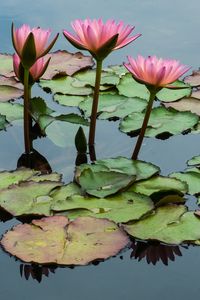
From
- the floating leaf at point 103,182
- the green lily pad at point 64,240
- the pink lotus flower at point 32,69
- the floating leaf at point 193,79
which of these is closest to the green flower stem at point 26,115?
the pink lotus flower at point 32,69

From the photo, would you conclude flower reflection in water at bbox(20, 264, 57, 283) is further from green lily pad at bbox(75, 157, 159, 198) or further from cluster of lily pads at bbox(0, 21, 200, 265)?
green lily pad at bbox(75, 157, 159, 198)

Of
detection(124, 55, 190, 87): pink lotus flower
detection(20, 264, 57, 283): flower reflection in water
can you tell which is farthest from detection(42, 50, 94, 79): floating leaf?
detection(20, 264, 57, 283): flower reflection in water

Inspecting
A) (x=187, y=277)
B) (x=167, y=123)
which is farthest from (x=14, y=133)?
(x=187, y=277)

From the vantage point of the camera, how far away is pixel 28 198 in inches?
70.0

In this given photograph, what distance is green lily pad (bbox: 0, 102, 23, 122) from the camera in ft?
7.54

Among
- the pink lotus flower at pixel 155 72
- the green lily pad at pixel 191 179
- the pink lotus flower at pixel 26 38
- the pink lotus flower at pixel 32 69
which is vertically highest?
the pink lotus flower at pixel 26 38

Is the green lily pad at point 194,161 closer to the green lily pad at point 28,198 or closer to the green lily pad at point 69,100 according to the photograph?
the green lily pad at point 28,198

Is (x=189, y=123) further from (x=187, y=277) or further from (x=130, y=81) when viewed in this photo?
(x=187, y=277)

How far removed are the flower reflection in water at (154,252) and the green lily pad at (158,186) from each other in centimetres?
20

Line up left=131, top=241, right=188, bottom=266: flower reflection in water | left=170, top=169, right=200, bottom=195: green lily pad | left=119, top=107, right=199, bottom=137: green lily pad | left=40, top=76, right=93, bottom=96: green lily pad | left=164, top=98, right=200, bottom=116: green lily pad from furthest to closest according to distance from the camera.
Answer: left=40, top=76, right=93, bottom=96: green lily pad < left=164, top=98, right=200, bottom=116: green lily pad < left=119, top=107, right=199, bottom=137: green lily pad < left=170, top=169, right=200, bottom=195: green lily pad < left=131, top=241, right=188, bottom=266: flower reflection in water

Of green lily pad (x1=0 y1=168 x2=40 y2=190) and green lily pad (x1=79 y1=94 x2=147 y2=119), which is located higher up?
green lily pad (x1=79 y1=94 x2=147 y2=119)

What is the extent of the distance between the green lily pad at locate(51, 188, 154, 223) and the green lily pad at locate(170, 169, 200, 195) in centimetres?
16

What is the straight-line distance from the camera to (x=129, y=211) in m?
1.72

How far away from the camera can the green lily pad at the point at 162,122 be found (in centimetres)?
224
